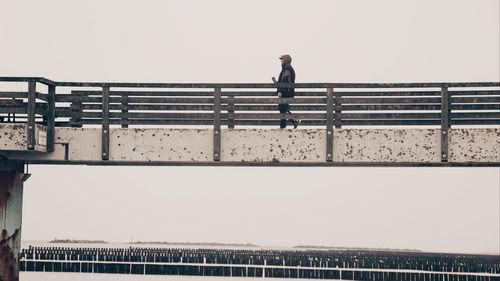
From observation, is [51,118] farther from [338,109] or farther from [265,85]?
[338,109]

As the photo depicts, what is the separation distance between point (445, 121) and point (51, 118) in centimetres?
920

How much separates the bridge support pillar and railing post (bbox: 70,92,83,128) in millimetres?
2144

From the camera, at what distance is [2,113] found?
22.5 metres

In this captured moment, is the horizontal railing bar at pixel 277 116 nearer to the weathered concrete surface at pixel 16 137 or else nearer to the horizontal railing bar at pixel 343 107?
the horizontal railing bar at pixel 343 107

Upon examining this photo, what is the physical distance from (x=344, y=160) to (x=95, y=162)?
5.83m

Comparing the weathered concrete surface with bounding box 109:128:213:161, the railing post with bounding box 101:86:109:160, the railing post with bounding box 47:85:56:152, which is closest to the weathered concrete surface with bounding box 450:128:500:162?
the weathered concrete surface with bounding box 109:128:213:161

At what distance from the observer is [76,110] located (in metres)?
22.7

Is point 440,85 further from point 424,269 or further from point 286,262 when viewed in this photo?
point 286,262

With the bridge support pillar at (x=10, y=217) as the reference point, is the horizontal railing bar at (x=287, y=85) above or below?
above

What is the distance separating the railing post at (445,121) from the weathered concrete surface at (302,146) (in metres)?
0.13

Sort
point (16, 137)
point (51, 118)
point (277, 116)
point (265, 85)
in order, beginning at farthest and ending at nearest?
point (51, 118) < point (265, 85) < point (277, 116) < point (16, 137)
